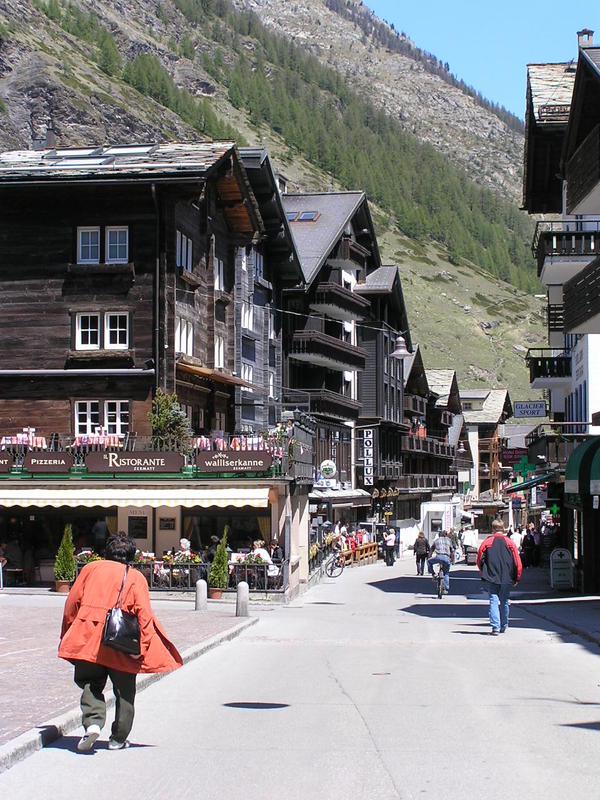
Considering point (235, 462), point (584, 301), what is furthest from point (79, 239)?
point (584, 301)

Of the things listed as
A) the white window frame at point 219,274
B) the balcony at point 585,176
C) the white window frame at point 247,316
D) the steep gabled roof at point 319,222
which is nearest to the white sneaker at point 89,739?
the balcony at point 585,176

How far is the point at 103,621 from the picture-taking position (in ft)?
30.6

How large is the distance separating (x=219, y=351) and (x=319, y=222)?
2024cm

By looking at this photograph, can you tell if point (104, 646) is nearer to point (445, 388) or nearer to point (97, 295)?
point (97, 295)

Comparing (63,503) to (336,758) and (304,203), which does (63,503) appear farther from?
(304,203)

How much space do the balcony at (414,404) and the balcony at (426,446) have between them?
69.9 inches

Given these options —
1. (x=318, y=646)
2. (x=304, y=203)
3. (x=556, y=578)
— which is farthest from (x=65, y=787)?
(x=304, y=203)

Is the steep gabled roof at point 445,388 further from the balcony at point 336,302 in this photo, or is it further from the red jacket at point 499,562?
the red jacket at point 499,562

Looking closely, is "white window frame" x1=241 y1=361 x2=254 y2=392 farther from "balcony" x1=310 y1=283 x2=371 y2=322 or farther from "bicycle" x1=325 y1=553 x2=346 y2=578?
"balcony" x1=310 y1=283 x2=371 y2=322

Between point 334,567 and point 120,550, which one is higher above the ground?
point 120,550

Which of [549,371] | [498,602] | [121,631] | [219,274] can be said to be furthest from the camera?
[219,274]

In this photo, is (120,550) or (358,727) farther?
(358,727)

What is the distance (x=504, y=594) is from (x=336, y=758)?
474 inches

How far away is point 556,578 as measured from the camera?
113ft
